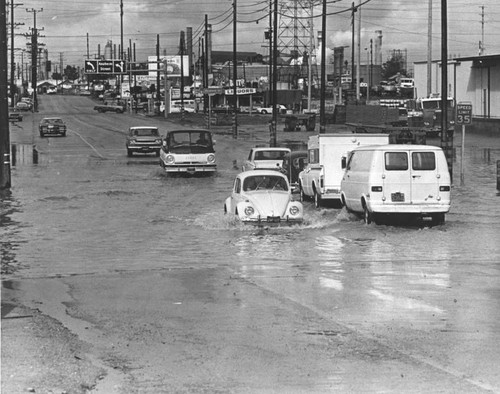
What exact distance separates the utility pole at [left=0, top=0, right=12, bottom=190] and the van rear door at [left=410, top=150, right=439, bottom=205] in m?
15.5

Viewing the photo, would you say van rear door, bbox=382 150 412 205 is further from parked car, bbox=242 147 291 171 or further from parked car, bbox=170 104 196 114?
parked car, bbox=170 104 196 114

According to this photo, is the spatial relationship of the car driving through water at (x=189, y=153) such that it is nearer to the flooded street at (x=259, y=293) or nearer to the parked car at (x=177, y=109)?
the flooded street at (x=259, y=293)

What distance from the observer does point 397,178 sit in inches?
876

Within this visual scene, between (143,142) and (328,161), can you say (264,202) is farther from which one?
(143,142)

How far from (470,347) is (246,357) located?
232cm

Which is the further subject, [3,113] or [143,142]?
[143,142]

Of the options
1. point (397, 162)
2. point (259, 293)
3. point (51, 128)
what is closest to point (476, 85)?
point (51, 128)

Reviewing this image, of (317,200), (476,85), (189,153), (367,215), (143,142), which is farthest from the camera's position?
(476,85)

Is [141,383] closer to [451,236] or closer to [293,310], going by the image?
[293,310]

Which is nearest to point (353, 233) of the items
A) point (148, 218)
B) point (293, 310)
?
point (148, 218)

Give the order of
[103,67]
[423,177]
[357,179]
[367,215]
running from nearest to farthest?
[423,177]
[367,215]
[357,179]
[103,67]

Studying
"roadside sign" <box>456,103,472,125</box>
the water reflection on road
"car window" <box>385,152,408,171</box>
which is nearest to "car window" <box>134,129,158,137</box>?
the water reflection on road

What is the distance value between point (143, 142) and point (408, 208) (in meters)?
31.0

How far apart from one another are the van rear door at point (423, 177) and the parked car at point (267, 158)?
1262cm
